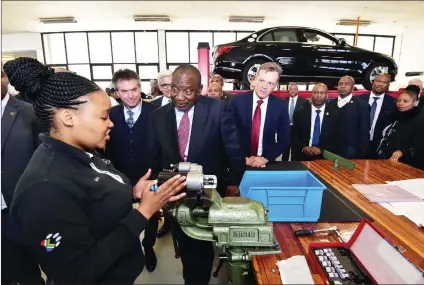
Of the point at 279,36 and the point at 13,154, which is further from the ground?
the point at 279,36

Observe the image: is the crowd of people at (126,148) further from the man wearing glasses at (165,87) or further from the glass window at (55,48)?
the glass window at (55,48)

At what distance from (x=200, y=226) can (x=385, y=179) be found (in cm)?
133

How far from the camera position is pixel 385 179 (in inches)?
65.4

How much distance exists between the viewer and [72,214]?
0.65 m

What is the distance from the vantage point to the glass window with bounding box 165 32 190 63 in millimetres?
8609

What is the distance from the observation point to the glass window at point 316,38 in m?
4.41

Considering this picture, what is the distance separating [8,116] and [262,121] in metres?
1.63

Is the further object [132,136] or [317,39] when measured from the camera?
[317,39]

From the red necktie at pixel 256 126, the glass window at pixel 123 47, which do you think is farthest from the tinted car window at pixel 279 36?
the glass window at pixel 123 47

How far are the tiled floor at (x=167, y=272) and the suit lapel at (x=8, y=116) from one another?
1290 mm

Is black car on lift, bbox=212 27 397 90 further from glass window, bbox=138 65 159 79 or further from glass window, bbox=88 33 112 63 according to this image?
glass window, bbox=88 33 112 63

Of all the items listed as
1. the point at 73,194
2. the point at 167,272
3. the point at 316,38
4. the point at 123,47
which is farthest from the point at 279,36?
the point at 123,47

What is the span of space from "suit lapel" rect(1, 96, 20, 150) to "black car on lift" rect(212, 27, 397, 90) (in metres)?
3.33

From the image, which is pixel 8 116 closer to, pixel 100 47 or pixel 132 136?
pixel 132 136
